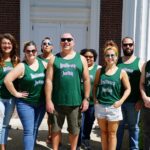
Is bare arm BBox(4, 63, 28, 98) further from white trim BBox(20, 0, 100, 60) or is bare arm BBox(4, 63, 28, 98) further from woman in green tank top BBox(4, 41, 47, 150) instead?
white trim BBox(20, 0, 100, 60)

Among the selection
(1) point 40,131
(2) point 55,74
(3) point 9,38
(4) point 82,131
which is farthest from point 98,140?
(3) point 9,38

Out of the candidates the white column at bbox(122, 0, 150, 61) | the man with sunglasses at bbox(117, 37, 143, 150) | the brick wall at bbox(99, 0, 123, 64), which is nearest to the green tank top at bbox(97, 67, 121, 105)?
the man with sunglasses at bbox(117, 37, 143, 150)

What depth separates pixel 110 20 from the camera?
12.2 meters

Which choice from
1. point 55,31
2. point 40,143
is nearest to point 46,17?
point 55,31

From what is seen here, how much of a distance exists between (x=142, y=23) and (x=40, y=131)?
11.0 feet

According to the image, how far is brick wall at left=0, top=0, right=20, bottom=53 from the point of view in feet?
39.6

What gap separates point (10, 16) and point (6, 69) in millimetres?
7482

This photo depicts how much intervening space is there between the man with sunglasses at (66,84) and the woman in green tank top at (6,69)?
1.75 feet

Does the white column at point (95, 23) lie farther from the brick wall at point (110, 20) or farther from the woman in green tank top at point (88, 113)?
the woman in green tank top at point (88, 113)

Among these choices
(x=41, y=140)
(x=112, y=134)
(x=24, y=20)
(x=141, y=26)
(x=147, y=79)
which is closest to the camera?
(x=147, y=79)

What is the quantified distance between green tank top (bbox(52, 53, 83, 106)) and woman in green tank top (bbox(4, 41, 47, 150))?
0.72 ft

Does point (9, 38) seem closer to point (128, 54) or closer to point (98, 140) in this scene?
point (128, 54)

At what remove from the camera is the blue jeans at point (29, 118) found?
5.00 m

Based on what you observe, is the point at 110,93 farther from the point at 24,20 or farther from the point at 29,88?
the point at 24,20
